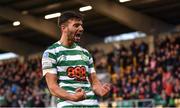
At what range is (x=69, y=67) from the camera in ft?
14.9

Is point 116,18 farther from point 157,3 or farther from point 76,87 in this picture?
point 76,87

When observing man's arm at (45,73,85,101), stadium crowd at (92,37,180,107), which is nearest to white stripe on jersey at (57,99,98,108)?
man's arm at (45,73,85,101)

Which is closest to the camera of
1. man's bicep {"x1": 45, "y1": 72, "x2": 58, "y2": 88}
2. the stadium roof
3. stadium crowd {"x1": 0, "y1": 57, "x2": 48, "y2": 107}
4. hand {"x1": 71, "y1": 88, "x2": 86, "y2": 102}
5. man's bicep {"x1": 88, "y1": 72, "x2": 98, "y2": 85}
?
hand {"x1": 71, "y1": 88, "x2": 86, "y2": 102}

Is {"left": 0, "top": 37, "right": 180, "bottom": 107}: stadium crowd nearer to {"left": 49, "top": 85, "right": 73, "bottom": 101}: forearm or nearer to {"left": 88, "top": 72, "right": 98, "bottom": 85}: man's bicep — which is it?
{"left": 88, "top": 72, "right": 98, "bottom": 85}: man's bicep

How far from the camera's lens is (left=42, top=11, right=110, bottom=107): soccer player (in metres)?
4.50

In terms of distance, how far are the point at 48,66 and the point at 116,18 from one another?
20.6 m

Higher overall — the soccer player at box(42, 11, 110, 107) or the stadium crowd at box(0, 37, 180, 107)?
the soccer player at box(42, 11, 110, 107)

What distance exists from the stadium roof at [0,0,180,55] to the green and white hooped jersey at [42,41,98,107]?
708 inches

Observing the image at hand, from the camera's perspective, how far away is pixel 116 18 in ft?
81.7

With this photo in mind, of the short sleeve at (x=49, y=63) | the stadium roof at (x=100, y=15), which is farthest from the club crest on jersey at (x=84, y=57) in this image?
the stadium roof at (x=100, y=15)

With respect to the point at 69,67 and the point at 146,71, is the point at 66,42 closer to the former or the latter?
the point at 69,67

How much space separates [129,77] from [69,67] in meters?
18.0

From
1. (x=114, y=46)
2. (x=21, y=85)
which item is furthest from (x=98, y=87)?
(x=114, y=46)

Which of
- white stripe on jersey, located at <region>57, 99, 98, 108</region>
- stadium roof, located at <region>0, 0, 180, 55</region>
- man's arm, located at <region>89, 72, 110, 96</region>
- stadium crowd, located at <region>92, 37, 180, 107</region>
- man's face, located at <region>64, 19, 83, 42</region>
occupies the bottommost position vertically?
stadium crowd, located at <region>92, 37, 180, 107</region>
